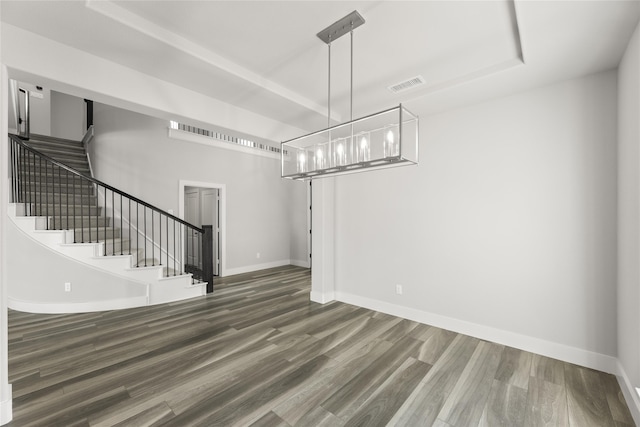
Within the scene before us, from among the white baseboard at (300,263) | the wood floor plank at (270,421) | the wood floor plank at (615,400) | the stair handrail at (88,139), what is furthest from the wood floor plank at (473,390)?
the stair handrail at (88,139)

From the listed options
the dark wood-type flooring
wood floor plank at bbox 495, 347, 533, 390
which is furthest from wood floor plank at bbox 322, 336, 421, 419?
wood floor plank at bbox 495, 347, 533, 390

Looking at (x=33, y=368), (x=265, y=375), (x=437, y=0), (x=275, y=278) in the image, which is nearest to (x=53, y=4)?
(x=437, y=0)

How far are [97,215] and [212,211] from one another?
2079 mm

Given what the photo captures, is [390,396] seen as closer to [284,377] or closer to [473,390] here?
[473,390]

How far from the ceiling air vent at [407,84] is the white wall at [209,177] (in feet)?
14.0

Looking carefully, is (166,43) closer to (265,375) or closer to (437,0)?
(437,0)

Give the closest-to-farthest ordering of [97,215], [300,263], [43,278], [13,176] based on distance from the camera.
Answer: [43,278]
[13,176]
[97,215]
[300,263]

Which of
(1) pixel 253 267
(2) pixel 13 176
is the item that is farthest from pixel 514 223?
(2) pixel 13 176

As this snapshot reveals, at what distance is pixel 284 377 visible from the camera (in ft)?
7.64

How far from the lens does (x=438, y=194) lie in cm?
344

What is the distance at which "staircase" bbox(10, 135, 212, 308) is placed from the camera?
12.9 ft

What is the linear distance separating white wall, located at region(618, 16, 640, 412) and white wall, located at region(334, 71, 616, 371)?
0.17 metres

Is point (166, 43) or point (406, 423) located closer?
point (406, 423)

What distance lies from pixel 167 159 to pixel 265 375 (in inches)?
182
